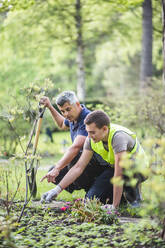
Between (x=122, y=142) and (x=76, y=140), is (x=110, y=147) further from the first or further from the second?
(x=76, y=140)

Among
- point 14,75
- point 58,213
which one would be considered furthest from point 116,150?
point 14,75

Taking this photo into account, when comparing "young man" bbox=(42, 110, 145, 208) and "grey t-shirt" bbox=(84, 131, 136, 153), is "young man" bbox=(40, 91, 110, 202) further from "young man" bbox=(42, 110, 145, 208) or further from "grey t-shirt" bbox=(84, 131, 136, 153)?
"grey t-shirt" bbox=(84, 131, 136, 153)

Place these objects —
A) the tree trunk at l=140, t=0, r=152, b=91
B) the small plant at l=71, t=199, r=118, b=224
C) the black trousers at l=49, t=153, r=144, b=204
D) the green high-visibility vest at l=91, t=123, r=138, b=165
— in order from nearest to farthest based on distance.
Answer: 1. the small plant at l=71, t=199, r=118, b=224
2. the green high-visibility vest at l=91, t=123, r=138, b=165
3. the black trousers at l=49, t=153, r=144, b=204
4. the tree trunk at l=140, t=0, r=152, b=91

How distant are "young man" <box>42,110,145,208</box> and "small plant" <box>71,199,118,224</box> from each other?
0.19 meters

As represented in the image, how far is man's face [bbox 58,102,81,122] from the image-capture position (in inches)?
156

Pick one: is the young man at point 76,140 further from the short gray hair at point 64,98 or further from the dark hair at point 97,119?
the dark hair at point 97,119

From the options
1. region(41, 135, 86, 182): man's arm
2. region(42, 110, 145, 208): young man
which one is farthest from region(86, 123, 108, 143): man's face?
region(41, 135, 86, 182): man's arm

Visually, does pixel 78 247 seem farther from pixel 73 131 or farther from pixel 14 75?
pixel 14 75

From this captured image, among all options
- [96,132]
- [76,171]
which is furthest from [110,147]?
[76,171]

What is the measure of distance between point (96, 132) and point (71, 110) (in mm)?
785

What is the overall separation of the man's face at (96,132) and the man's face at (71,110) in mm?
748

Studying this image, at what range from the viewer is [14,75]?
12945mm

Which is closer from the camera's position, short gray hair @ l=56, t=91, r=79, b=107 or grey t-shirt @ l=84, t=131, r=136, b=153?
grey t-shirt @ l=84, t=131, r=136, b=153

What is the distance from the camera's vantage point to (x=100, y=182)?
3.80 m
